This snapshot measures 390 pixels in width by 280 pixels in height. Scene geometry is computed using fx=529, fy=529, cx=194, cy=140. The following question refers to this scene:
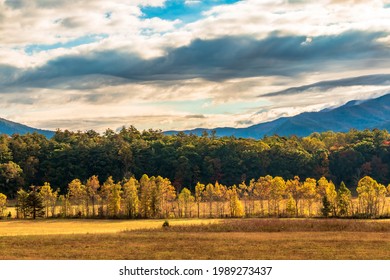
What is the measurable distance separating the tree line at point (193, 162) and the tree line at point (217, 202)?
49827mm

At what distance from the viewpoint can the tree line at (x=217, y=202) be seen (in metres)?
105

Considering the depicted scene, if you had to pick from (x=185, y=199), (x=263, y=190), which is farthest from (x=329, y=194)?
(x=185, y=199)

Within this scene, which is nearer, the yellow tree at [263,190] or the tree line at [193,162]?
the yellow tree at [263,190]

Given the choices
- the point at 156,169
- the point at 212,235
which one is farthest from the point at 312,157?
the point at 212,235

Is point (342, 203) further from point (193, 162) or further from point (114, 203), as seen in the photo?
point (193, 162)

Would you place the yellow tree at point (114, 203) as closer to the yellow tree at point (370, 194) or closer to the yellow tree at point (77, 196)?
the yellow tree at point (77, 196)

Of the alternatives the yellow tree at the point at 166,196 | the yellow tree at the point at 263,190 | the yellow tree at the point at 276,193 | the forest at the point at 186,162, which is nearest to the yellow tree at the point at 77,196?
the yellow tree at the point at 166,196

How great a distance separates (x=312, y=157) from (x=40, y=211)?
324 feet

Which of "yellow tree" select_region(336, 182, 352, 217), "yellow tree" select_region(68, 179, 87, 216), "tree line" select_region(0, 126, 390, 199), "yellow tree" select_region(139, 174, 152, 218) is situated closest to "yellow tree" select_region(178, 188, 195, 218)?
"yellow tree" select_region(139, 174, 152, 218)

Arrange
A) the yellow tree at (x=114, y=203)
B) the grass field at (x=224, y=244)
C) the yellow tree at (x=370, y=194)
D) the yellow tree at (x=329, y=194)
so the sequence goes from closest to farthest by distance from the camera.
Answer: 1. the grass field at (x=224, y=244)
2. the yellow tree at (x=329, y=194)
3. the yellow tree at (x=370, y=194)
4. the yellow tree at (x=114, y=203)

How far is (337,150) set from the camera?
186 m

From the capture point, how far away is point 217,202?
373 feet

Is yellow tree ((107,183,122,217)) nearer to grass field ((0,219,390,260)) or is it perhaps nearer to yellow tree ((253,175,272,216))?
yellow tree ((253,175,272,216))

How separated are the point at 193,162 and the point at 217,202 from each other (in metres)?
66.7
